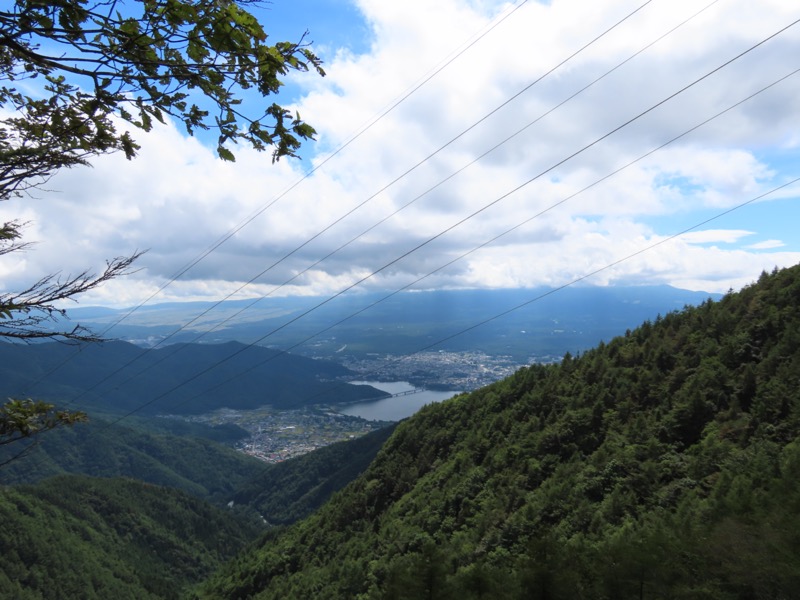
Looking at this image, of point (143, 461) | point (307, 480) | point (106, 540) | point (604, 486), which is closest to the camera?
point (604, 486)

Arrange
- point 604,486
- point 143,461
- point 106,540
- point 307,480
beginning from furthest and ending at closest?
point 143,461 < point 307,480 < point 106,540 < point 604,486

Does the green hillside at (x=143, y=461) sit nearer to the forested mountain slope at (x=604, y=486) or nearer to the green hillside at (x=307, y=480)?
the green hillside at (x=307, y=480)

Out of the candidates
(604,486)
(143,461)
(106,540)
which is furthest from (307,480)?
(604,486)

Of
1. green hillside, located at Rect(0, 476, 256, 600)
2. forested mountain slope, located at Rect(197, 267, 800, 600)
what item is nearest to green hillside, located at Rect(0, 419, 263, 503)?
green hillside, located at Rect(0, 476, 256, 600)

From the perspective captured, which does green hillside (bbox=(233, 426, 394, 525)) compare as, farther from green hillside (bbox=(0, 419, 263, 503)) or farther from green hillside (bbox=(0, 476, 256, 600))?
green hillside (bbox=(0, 419, 263, 503))

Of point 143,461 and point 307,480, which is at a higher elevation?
point 143,461

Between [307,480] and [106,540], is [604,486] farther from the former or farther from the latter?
[307,480]
